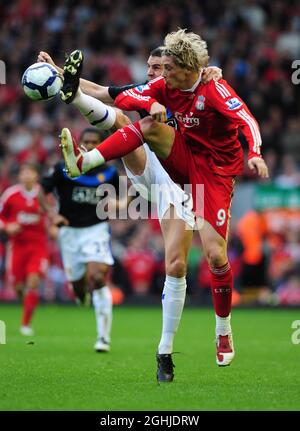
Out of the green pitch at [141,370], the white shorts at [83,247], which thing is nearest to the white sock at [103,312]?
the green pitch at [141,370]

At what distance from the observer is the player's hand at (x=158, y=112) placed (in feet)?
21.4

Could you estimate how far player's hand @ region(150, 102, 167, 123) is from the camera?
6512 millimetres

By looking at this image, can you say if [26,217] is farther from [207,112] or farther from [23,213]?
[207,112]

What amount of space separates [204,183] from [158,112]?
0.76 metres

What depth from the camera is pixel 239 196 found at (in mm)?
19250

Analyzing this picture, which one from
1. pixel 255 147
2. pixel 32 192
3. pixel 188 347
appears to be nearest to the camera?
pixel 255 147

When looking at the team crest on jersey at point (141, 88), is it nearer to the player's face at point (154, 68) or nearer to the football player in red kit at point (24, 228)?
the player's face at point (154, 68)

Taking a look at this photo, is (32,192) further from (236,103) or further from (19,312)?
(236,103)

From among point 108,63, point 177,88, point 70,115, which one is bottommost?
point 177,88

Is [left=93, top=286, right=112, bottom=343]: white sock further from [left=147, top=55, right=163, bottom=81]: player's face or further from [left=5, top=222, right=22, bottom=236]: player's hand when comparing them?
[left=147, top=55, right=163, bottom=81]: player's face

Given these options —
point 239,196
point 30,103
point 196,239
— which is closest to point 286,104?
point 239,196

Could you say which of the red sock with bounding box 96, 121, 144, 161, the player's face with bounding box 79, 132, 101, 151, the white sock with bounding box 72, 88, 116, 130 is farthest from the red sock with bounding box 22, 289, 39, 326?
the red sock with bounding box 96, 121, 144, 161

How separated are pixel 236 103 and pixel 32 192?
7.01 meters

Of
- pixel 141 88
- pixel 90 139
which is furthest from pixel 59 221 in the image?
pixel 141 88
